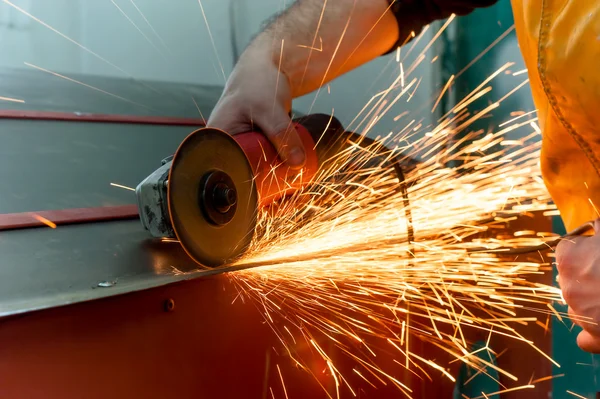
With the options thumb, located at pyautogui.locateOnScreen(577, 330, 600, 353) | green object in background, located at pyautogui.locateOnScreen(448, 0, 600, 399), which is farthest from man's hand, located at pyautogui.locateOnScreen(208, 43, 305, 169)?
green object in background, located at pyautogui.locateOnScreen(448, 0, 600, 399)

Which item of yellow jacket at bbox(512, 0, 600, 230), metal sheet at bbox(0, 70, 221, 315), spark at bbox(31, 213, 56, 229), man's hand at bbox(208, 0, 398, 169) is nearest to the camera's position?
yellow jacket at bbox(512, 0, 600, 230)

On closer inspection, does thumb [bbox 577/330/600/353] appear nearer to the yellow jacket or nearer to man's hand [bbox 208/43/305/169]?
Result: the yellow jacket

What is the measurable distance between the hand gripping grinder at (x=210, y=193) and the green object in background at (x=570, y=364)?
113 centimetres

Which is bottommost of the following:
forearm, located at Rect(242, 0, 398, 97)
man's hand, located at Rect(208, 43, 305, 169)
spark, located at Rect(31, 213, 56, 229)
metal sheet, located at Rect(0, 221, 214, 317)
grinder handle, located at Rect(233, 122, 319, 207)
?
metal sheet, located at Rect(0, 221, 214, 317)

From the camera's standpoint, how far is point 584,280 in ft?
2.80

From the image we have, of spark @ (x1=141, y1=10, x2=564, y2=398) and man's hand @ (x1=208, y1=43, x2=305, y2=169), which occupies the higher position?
man's hand @ (x1=208, y1=43, x2=305, y2=169)

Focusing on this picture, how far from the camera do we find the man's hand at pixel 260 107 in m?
1.11

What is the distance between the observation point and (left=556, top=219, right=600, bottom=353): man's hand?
2.74 ft

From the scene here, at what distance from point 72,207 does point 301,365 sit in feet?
2.11

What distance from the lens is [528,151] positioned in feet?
5.49

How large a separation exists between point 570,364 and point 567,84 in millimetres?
1184

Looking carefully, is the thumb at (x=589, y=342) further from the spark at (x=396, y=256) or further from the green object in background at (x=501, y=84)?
the green object in background at (x=501, y=84)

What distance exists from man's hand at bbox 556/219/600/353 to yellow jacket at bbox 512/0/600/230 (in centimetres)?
7

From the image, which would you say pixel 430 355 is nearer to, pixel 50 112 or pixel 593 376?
pixel 593 376
